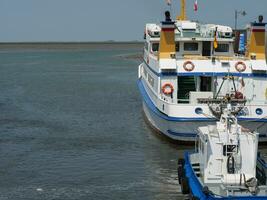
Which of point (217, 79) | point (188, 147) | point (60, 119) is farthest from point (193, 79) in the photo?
point (60, 119)

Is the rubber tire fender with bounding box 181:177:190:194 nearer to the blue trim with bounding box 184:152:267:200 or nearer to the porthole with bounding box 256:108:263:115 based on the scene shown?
the blue trim with bounding box 184:152:267:200

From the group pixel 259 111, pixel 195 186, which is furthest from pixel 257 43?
pixel 195 186

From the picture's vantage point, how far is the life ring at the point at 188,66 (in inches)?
1136

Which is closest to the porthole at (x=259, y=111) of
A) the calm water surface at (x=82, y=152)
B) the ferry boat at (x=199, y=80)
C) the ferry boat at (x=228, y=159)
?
the ferry boat at (x=199, y=80)

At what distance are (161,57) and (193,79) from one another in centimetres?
261

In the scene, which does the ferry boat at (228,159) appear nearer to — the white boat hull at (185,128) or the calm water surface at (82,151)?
the calm water surface at (82,151)

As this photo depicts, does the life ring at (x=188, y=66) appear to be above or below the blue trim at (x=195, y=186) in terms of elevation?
above

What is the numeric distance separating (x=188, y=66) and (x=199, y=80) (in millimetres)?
1375

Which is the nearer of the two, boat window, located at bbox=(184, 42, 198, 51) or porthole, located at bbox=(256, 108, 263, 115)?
porthole, located at bbox=(256, 108, 263, 115)

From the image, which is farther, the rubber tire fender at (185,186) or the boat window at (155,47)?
the boat window at (155,47)

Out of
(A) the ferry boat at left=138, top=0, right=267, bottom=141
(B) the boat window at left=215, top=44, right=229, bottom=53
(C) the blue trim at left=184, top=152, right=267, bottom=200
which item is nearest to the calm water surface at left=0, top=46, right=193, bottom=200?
(C) the blue trim at left=184, top=152, right=267, bottom=200

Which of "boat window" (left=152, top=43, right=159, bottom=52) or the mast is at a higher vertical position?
the mast

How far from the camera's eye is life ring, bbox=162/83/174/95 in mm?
28828

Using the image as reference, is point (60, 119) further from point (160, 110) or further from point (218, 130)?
point (218, 130)
